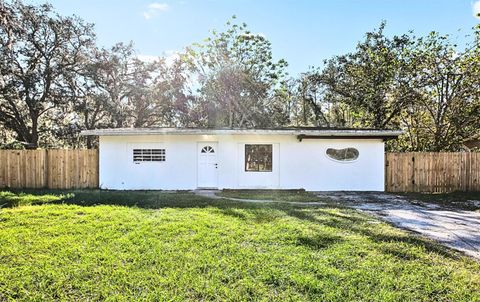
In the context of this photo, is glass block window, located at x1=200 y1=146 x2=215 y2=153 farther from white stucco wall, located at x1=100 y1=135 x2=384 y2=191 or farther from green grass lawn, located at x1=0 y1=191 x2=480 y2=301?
green grass lawn, located at x1=0 y1=191 x2=480 y2=301

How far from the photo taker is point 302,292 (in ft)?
10.3

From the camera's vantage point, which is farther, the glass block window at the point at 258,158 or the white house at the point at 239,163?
the glass block window at the point at 258,158

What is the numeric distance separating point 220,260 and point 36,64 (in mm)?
18905

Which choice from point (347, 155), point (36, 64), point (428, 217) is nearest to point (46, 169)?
point (36, 64)

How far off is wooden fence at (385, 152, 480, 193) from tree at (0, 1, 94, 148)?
18453 millimetres

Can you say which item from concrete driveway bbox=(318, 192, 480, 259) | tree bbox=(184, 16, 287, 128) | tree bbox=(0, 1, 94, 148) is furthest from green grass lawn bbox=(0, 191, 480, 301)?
tree bbox=(184, 16, 287, 128)

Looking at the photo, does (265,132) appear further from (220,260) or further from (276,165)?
(220,260)

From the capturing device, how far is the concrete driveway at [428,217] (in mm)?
5082

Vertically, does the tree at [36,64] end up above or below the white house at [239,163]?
above

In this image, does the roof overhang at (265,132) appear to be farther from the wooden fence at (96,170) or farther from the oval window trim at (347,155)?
the wooden fence at (96,170)

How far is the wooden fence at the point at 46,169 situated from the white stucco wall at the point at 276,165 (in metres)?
1.22

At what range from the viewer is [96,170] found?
1159 centimetres

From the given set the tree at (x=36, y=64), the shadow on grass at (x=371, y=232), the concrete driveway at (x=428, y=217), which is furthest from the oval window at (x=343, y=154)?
the tree at (x=36, y=64)

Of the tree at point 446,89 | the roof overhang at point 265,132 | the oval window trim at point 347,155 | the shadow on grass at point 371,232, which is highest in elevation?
the tree at point 446,89
